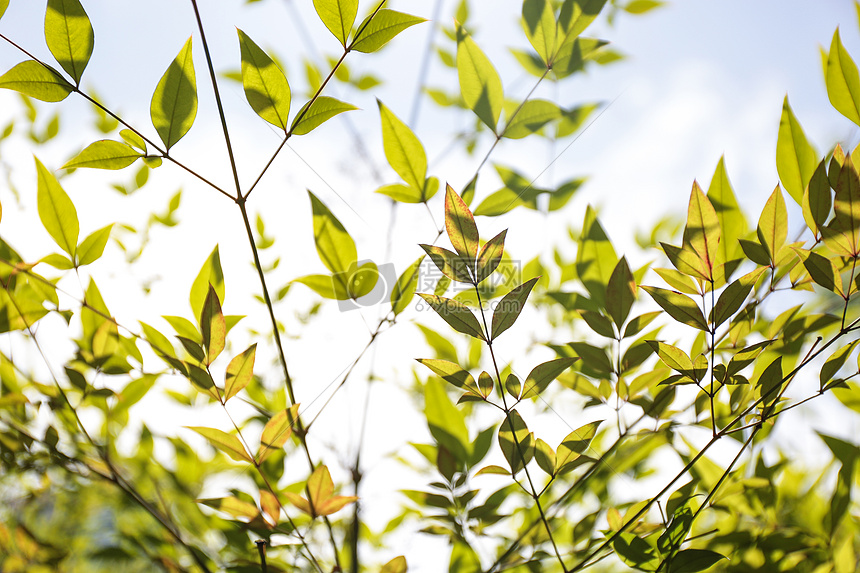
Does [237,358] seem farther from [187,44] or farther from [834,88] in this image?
[834,88]

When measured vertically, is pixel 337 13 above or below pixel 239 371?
above

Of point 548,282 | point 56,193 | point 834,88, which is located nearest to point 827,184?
point 834,88

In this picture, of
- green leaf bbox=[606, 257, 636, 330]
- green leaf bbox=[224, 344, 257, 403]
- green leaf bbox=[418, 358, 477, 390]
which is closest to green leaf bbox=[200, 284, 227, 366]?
green leaf bbox=[224, 344, 257, 403]

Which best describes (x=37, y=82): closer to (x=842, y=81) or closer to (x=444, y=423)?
(x=444, y=423)

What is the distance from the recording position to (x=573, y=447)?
10.1 inches

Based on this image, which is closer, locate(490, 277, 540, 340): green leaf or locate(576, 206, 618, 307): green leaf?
locate(490, 277, 540, 340): green leaf

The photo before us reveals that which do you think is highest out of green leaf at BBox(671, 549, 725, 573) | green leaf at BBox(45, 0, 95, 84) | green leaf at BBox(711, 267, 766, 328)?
green leaf at BBox(45, 0, 95, 84)

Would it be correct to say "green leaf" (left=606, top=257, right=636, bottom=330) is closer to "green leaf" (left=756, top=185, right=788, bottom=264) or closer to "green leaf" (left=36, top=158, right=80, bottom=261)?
"green leaf" (left=756, top=185, right=788, bottom=264)

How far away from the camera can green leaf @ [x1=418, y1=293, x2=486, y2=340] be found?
220 mm

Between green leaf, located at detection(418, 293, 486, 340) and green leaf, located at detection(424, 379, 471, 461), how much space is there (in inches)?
5.4

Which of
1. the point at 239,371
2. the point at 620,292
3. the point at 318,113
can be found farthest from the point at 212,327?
the point at 620,292

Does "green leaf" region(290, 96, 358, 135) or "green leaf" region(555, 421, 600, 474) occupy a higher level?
"green leaf" region(290, 96, 358, 135)

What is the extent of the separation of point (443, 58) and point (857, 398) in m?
0.57

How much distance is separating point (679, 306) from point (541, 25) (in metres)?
0.22
